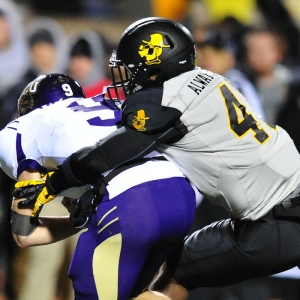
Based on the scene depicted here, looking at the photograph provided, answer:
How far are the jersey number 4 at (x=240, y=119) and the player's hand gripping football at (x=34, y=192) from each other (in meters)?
0.73

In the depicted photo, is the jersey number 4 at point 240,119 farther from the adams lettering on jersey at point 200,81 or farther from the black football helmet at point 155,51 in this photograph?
the black football helmet at point 155,51

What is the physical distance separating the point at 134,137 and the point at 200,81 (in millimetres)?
345

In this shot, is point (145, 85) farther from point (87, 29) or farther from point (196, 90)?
point (87, 29)

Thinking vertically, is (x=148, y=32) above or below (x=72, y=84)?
above

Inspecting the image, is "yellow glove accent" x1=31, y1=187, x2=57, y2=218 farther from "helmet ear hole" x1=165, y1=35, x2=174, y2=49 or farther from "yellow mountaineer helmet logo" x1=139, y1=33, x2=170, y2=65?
"helmet ear hole" x1=165, y1=35, x2=174, y2=49

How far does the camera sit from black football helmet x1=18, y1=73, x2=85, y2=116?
299 cm

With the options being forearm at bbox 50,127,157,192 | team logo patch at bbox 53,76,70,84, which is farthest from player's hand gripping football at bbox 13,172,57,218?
team logo patch at bbox 53,76,70,84

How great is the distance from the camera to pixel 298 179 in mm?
2715

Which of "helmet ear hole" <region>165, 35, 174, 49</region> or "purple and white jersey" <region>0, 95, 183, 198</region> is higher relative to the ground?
"helmet ear hole" <region>165, 35, 174, 49</region>

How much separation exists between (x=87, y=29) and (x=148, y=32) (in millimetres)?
3413

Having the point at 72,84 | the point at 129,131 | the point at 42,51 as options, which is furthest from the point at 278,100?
the point at 129,131

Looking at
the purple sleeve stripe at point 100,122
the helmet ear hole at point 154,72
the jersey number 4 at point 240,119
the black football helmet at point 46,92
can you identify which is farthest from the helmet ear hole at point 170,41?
the black football helmet at point 46,92

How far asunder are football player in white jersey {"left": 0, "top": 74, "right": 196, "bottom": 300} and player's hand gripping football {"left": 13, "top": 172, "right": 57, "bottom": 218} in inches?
1.0

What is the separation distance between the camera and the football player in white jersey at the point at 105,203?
2.57 meters
